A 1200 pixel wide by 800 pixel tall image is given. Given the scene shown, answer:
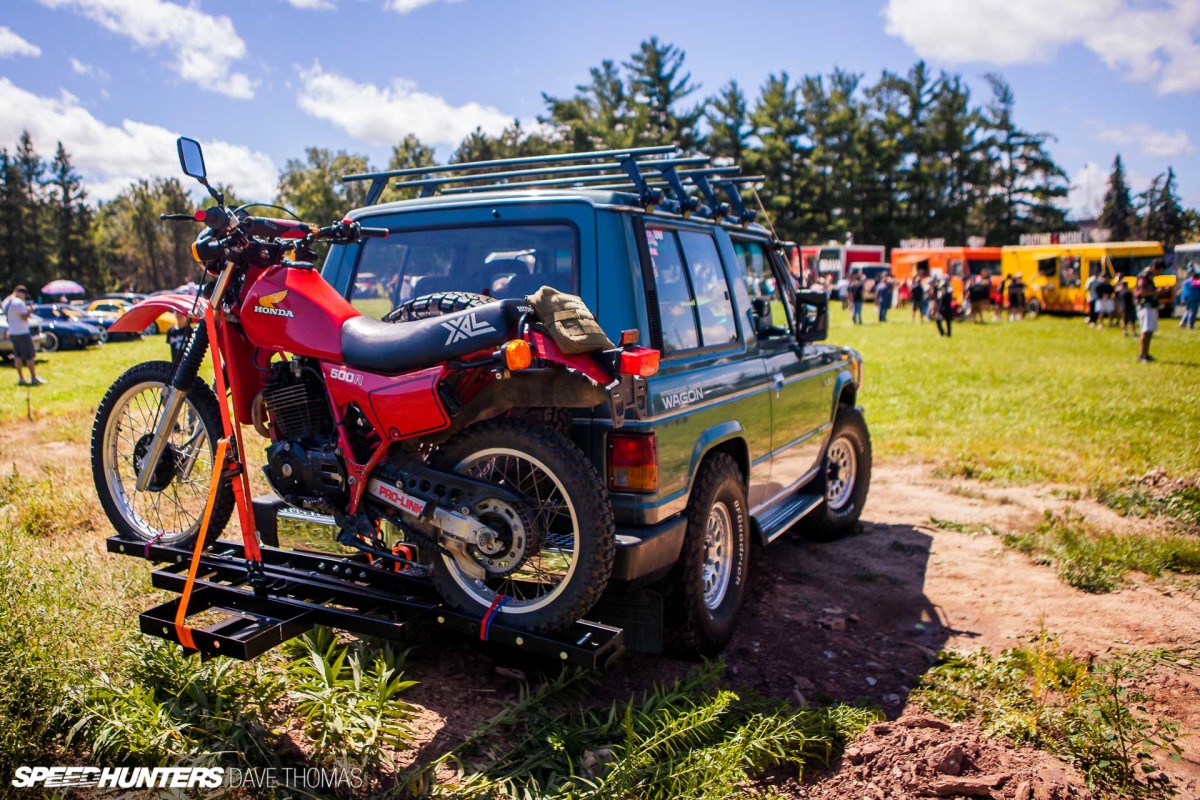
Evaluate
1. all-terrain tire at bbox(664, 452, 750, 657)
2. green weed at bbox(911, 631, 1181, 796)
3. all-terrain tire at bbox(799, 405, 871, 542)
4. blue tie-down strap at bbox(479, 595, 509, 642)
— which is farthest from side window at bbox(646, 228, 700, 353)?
all-terrain tire at bbox(799, 405, 871, 542)

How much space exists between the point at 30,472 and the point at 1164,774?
7781 mm

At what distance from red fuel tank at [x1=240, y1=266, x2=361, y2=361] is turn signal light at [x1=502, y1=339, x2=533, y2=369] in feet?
2.46

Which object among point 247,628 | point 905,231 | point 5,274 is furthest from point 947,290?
point 5,274

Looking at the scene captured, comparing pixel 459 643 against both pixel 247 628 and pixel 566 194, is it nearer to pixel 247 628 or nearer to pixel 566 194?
pixel 247 628

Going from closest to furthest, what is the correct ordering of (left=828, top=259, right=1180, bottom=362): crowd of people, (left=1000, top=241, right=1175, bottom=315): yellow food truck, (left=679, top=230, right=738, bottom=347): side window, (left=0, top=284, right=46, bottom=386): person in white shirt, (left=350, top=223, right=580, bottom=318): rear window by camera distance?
(left=350, top=223, right=580, bottom=318): rear window
(left=679, top=230, right=738, bottom=347): side window
(left=0, top=284, right=46, bottom=386): person in white shirt
(left=828, top=259, right=1180, bottom=362): crowd of people
(left=1000, top=241, right=1175, bottom=315): yellow food truck

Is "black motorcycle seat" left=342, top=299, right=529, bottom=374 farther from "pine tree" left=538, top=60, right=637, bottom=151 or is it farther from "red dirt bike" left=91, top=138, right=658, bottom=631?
"pine tree" left=538, top=60, right=637, bottom=151

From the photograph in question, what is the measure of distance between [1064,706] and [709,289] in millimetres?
2505

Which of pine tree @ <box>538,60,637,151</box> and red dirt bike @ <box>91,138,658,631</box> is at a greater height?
pine tree @ <box>538,60,637,151</box>

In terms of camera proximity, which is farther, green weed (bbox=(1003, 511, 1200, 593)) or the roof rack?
green weed (bbox=(1003, 511, 1200, 593))

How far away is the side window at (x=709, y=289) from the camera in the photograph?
4453 millimetres

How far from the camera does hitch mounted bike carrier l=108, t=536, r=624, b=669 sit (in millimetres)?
3057

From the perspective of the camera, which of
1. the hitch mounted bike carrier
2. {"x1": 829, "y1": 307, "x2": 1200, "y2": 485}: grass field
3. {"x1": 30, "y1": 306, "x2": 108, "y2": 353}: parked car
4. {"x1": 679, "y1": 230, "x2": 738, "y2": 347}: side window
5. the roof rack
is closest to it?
the hitch mounted bike carrier

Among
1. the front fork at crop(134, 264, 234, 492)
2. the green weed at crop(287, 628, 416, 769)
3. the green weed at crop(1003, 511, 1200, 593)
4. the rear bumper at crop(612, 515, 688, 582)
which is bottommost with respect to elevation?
the green weed at crop(1003, 511, 1200, 593)

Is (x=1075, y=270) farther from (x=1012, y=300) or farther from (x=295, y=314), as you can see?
(x=295, y=314)
